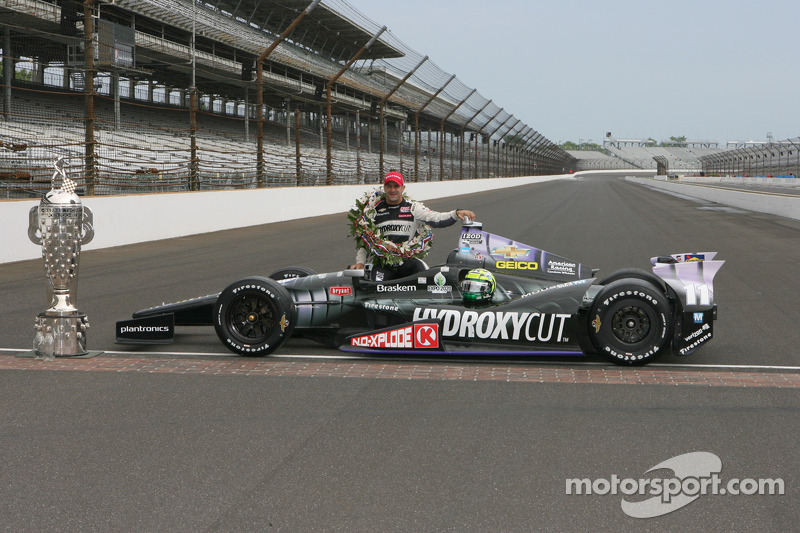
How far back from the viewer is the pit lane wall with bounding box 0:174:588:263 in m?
12.7

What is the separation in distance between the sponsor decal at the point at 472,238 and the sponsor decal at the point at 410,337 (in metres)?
1.06

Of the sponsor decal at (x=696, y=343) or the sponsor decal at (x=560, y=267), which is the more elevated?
the sponsor decal at (x=560, y=267)

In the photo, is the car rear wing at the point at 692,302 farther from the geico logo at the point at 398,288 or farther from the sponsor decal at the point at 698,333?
the geico logo at the point at 398,288

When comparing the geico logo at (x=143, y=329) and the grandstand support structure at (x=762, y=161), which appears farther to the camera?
the grandstand support structure at (x=762, y=161)

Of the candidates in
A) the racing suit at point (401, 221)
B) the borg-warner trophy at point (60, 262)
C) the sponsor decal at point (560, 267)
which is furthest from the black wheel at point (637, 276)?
the borg-warner trophy at point (60, 262)

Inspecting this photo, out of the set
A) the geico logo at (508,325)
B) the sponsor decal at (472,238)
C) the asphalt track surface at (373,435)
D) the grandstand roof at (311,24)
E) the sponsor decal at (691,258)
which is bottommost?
the asphalt track surface at (373,435)

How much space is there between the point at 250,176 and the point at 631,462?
19953 millimetres

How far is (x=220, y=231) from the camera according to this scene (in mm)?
19422

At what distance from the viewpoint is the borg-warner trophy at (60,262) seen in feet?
19.7

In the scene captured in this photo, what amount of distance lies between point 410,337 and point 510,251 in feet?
4.65

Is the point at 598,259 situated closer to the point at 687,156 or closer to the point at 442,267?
the point at 442,267

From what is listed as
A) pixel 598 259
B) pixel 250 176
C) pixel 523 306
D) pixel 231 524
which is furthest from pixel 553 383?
pixel 250 176

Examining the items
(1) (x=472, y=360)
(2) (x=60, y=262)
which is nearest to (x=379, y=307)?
(1) (x=472, y=360)

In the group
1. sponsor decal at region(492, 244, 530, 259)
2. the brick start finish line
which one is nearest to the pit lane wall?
the brick start finish line
